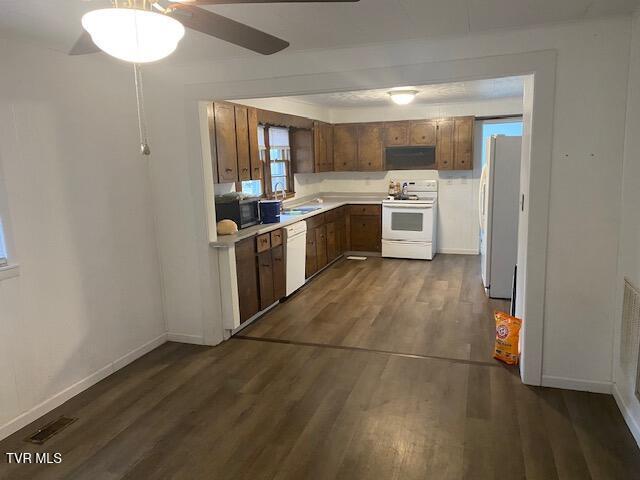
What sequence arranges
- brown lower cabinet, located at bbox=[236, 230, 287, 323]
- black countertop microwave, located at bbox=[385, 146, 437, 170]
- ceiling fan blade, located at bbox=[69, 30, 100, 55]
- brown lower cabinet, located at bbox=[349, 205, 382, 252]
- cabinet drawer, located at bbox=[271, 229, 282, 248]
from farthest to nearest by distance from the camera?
brown lower cabinet, located at bbox=[349, 205, 382, 252]
black countertop microwave, located at bbox=[385, 146, 437, 170]
cabinet drawer, located at bbox=[271, 229, 282, 248]
brown lower cabinet, located at bbox=[236, 230, 287, 323]
ceiling fan blade, located at bbox=[69, 30, 100, 55]

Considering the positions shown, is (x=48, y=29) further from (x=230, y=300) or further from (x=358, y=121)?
(x=358, y=121)

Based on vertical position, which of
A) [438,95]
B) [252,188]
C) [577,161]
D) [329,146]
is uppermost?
[438,95]

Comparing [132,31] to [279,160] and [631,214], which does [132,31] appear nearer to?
[631,214]

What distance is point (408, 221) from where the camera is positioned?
6840 mm

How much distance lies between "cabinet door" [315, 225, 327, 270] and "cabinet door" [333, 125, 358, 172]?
1536mm

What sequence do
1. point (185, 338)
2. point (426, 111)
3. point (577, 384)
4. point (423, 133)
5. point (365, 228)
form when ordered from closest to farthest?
point (577, 384) < point (185, 338) < point (423, 133) < point (426, 111) < point (365, 228)

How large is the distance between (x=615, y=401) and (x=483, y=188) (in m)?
2.89

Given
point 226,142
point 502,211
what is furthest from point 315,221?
point 502,211

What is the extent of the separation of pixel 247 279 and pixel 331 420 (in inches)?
69.8

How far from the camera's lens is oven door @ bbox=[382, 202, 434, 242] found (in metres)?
6.74

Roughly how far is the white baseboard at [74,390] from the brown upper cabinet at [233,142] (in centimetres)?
157

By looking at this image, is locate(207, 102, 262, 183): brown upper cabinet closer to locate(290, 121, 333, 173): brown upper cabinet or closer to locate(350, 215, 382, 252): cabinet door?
locate(290, 121, 333, 173): brown upper cabinet

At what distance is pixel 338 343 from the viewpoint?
3.89 metres

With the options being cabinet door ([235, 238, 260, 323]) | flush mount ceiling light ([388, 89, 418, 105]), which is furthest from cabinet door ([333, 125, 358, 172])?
cabinet door ([235, 238, 260, 323])
